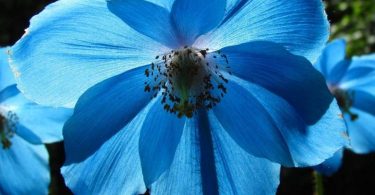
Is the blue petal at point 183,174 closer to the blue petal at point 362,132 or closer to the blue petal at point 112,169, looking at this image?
the blue petal at point 112,169

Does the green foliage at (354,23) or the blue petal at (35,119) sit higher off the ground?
the green foliage at (354,23)

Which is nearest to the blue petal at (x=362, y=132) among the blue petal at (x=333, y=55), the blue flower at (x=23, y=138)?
the blue petal at (x=333, y=55)

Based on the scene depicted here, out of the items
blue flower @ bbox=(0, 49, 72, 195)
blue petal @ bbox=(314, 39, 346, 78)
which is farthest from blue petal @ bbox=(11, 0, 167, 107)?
blue petal @ bbox=(314, 39, 346, 78)

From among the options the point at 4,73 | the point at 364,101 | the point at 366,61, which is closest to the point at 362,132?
the point at 364,101

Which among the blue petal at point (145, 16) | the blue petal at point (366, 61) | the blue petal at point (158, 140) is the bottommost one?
the blue petal at point (158, 140)

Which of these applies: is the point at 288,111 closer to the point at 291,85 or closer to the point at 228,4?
the point at 291,85

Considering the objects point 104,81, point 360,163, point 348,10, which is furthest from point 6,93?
point 360,163
